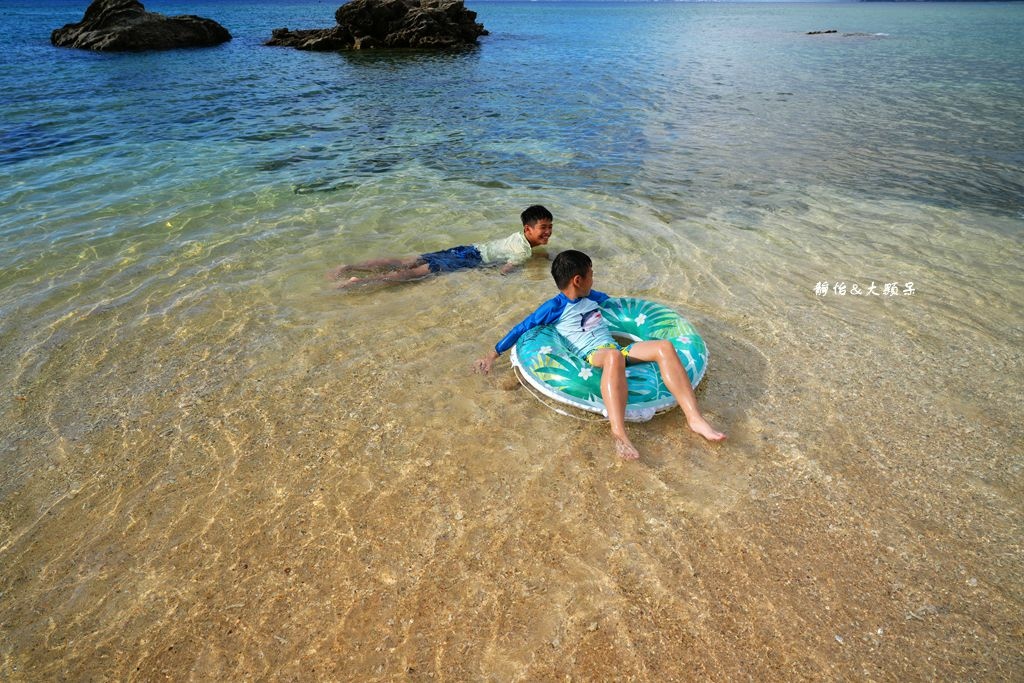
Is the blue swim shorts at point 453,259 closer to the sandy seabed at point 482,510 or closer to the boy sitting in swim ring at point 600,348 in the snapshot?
the sandy seabed at point 482,510

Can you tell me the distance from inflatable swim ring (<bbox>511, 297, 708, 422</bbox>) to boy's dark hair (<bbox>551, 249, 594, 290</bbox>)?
530mm

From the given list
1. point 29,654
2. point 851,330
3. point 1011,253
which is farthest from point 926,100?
point 29,654

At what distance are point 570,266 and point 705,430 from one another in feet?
5.63

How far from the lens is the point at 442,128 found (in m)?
15.2

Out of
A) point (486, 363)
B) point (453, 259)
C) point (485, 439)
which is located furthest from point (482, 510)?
point (453, 259)

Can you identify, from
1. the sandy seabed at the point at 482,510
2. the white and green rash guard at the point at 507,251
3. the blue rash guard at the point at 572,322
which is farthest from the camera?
the white and green rash guard at the point at 507,251

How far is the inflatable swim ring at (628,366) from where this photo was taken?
446 centimetres

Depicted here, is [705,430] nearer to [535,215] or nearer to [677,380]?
[677,380]

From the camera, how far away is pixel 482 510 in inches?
149

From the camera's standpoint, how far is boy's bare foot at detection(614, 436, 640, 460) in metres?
4.11

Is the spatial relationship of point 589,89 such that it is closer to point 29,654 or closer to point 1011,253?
point 1011,253

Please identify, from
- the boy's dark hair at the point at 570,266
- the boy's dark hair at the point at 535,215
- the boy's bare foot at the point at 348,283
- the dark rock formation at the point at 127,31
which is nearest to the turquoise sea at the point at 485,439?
the boy's bare foot at the point at 348,283

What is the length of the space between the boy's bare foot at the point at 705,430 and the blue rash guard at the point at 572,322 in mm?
1035

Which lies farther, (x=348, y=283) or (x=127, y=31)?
(x=127, y=31)
